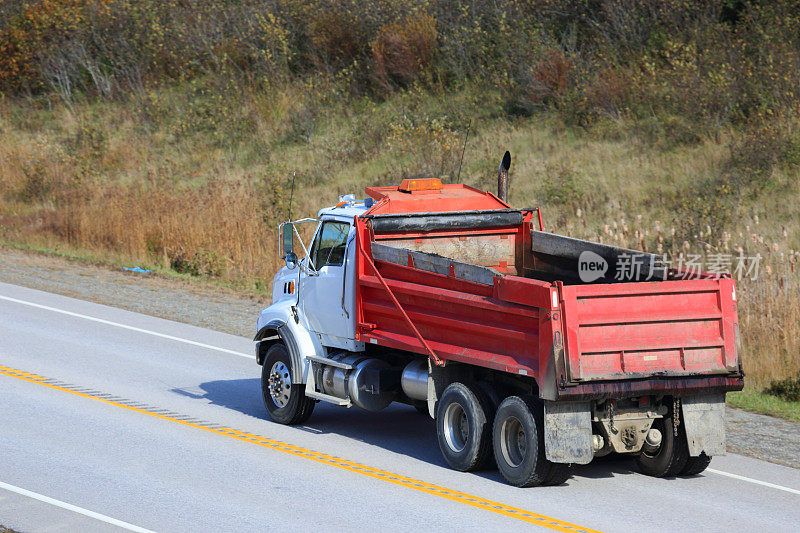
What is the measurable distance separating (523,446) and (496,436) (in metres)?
0.27

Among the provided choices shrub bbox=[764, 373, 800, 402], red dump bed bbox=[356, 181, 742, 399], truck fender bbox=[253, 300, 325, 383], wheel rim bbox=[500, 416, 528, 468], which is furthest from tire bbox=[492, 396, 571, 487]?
shrub bbox=[764, 373, 800, 402]

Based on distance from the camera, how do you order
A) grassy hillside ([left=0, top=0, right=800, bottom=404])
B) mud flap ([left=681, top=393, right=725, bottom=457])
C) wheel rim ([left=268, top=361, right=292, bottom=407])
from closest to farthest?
1. mud flap ([left=681, top=393, right=725, bottom=457])
2. wheel rim ([left=268, top=361, right=292, bottom=407])
3. grassy hillside ([left=0, top=0, right=800, bottom=404])

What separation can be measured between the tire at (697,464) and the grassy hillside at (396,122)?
4.56 meters

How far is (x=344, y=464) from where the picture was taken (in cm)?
1021

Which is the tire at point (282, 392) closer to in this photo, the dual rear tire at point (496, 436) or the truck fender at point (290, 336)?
the truck fender at point (290, 336)

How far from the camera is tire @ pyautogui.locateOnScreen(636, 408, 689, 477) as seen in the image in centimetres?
959

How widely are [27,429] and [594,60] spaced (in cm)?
2246

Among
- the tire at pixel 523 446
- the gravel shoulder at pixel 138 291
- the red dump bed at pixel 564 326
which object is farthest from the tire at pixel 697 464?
the gravel shoulder at pixel 138 291

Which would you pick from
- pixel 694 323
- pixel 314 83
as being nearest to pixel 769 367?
pixel 694 323

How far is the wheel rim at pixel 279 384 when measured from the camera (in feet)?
38.8

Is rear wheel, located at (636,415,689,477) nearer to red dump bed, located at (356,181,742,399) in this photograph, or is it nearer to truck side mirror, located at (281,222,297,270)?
red dump bed, located at (356,181,742,399)

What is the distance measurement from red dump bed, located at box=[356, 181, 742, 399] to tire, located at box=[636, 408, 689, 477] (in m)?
0.63

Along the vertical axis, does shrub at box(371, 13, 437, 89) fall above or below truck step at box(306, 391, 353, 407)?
above

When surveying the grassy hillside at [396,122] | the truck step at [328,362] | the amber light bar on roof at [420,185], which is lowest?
the truck step at [328,362]
